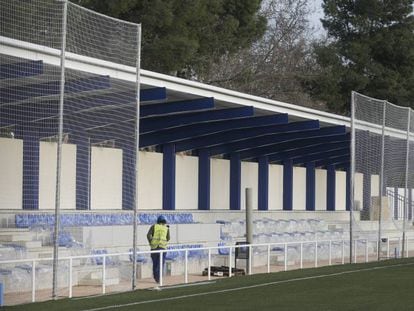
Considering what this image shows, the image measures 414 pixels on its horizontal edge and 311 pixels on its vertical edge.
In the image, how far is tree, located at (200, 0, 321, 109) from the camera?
169 feet

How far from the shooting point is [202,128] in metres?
30.5

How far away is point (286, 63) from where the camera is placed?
2169 inches

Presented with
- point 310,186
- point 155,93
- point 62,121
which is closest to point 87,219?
point 155,93

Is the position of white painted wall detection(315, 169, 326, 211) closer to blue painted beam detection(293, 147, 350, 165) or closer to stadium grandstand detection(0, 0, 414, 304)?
stadium grandstand detection(0, 0, 414, 304)

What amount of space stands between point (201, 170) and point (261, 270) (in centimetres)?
834

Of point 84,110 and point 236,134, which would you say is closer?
point 84,110

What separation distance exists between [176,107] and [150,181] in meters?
5.70

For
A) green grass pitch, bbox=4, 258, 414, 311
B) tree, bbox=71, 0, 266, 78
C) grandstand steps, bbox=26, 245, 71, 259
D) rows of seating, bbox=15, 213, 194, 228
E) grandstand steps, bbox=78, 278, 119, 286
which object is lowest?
grandstand steps, bbox=78, 278, 119, 286

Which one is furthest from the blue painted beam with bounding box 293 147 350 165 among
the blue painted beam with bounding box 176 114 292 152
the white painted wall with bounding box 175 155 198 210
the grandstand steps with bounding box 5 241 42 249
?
the grandstand steps with bounding box 5 241 42 249

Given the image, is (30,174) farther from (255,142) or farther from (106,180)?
(255,142)

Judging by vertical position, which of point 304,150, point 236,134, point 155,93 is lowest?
point 304,150

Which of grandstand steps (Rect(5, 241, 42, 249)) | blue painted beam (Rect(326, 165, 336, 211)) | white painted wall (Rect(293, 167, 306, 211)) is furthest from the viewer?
blue painted beam (Rect(326, 165, 336, 211))

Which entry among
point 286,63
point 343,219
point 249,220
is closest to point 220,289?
point 249,220

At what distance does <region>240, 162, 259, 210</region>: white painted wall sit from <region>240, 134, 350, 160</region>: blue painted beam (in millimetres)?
369
